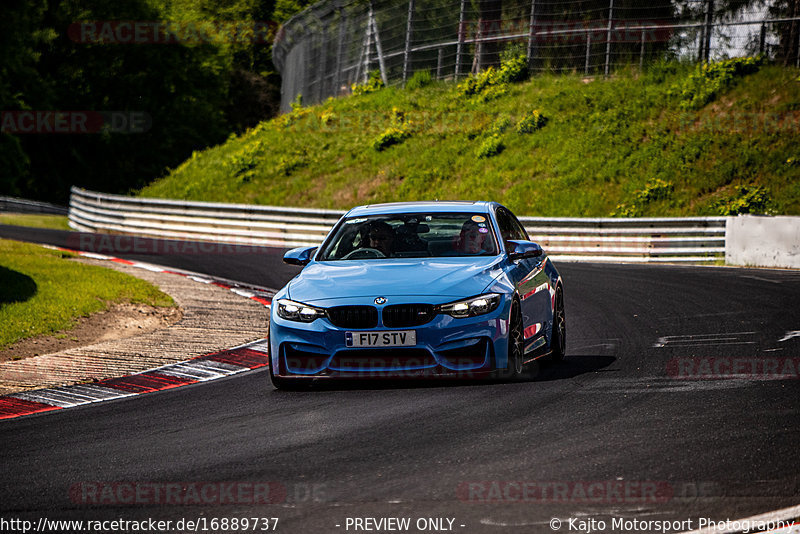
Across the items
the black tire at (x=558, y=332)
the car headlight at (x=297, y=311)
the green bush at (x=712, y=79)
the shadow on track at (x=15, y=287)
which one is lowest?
the shadow on track at (x=15, y=287)

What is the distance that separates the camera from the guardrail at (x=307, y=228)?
76.0ft

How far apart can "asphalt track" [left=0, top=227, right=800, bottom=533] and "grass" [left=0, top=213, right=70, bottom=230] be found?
30.1 m

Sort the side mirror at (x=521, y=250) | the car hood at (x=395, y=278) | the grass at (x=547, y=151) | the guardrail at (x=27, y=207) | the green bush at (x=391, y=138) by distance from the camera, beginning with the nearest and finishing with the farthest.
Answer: the car hood at (x=395, y=278)
the side mirror at (x=521, y=250)
the grass at (x=547, y=151)
the green bush at (x=391, y=138)
the guardrail at (x=27, y=207)

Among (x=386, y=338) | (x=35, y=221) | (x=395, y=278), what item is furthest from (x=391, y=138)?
(x=386, y=338)

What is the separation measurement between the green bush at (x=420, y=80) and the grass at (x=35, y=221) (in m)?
12.8

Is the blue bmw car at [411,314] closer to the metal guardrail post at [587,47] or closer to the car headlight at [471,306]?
the car headlight at [471,306]

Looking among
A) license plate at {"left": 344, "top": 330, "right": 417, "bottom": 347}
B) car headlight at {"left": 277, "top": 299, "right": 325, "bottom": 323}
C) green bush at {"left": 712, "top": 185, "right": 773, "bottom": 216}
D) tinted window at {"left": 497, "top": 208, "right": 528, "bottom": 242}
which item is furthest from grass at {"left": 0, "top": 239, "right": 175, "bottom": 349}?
green bush at {"left": 712, "top": 185, "right": 773, "bottom": 216}

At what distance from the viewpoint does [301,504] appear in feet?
17.6

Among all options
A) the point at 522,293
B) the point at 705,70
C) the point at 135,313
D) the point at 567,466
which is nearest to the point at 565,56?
the point at 705,70

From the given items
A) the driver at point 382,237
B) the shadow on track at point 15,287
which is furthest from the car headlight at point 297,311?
the shadow on track at point 15,287

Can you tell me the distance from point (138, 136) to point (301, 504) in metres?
58.6

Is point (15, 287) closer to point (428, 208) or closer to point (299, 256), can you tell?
point (299, 256)

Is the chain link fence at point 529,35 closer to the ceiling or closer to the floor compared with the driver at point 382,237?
closer to the ceiling

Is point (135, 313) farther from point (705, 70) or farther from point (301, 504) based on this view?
point (705, 70)
